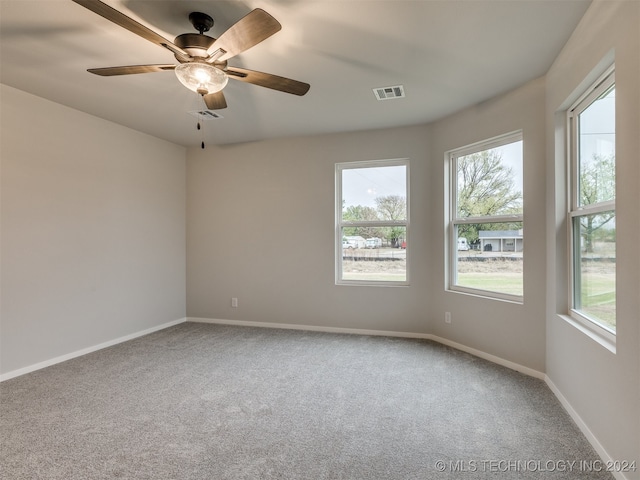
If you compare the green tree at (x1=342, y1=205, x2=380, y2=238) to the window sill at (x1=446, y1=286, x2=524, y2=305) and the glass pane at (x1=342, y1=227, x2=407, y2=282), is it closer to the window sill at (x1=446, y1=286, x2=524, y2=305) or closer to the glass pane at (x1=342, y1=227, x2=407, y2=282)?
the glass pane at (x1=342, y1=227, x2=407, y2=282)

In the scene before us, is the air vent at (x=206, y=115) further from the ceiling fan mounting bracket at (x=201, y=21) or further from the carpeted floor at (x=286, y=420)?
the carpeted floor at (x=286, y=420)

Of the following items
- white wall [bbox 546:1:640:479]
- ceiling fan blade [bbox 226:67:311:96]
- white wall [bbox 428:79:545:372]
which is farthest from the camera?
white wall [bbox 428:79:545:372]

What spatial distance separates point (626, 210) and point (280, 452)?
2.23 meters

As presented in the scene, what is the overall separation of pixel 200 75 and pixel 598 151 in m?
2.51

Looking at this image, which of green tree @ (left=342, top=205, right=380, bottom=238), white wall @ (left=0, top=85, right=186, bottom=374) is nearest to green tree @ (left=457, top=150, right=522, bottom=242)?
green tree @ (left=342, top=205, right=380, bottom=238)

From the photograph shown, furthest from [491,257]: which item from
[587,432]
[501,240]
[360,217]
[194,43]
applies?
[194,43]

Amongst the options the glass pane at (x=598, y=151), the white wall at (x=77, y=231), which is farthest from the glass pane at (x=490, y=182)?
the white wall at (x=77, y=231)

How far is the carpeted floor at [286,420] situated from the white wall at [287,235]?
2.97ft

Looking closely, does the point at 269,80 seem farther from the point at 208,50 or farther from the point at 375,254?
the point at 375,254

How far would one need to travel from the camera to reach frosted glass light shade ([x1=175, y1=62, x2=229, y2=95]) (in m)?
1.97

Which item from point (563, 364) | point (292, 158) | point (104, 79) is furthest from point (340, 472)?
point (292, 158)

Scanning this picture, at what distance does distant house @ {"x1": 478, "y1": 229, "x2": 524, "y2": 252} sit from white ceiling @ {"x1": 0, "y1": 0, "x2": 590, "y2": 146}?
1324mm

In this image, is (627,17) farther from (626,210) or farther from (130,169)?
(130,169)

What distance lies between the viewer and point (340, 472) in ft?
5.91
